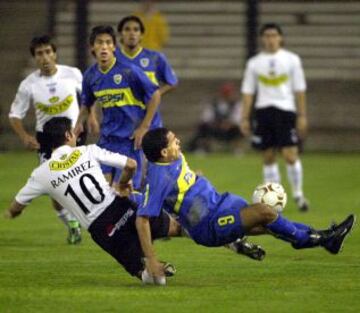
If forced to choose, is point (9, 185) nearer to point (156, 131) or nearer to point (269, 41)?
point (269, 41)

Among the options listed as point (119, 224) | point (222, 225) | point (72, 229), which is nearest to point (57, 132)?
point (119, 224)

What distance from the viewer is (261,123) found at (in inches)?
731

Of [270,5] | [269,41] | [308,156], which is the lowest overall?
[308,156]

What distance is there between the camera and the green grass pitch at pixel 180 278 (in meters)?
9.54

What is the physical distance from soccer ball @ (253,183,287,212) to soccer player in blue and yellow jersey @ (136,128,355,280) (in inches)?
28.9

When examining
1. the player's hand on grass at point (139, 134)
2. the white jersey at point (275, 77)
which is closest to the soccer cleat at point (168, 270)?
the player's hand on grass at point (139, 134)

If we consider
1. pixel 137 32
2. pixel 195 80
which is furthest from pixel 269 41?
pixel 195 80

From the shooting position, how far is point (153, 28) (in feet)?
95.0

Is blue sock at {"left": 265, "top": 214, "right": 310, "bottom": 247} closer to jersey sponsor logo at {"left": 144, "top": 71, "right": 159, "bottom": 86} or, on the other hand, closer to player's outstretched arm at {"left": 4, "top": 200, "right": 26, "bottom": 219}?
player's outstretched arm at {"left": 4, "top": 200, "right": 26, "bottom": 219}

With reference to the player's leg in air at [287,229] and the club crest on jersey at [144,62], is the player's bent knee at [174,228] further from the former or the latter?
the club crest on jersey at [144,62]

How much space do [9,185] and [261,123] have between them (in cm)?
475

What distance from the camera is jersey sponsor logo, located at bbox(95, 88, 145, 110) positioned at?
13469 mm

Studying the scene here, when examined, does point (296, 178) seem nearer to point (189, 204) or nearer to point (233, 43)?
point (189, 204)

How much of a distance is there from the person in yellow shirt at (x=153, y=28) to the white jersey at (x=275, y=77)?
409 inches
